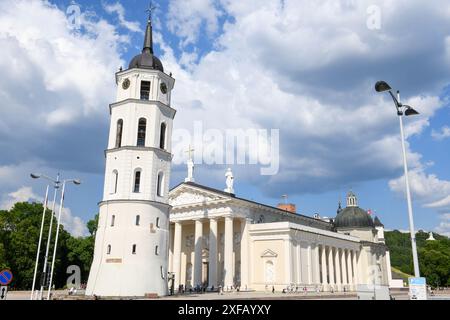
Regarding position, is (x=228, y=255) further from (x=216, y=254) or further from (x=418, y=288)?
(x=418, y=288)

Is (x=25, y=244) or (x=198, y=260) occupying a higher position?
(x=25, y=244)

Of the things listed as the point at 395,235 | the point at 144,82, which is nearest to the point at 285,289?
the point at 144,82

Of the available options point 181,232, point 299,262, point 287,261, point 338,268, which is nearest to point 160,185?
point 287,261

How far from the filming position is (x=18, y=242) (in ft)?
204

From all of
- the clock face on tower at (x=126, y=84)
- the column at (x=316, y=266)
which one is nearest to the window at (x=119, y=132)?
the clock face on tower at (x=126, y=84)

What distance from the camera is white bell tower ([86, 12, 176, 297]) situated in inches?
1529

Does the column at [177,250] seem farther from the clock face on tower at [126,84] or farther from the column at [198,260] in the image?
the clock face on tower at [126,84]

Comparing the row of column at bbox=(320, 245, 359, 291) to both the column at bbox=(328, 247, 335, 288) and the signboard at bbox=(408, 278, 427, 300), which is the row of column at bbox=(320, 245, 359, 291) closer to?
the column at bbox=(328, 247, 335, 288)

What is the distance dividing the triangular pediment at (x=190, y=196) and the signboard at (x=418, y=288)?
46869 millimetres

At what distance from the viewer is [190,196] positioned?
66.6 metres

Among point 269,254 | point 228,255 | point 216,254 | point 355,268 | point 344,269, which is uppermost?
point 269,254

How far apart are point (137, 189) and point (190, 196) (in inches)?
986

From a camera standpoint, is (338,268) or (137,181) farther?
(338,268)
